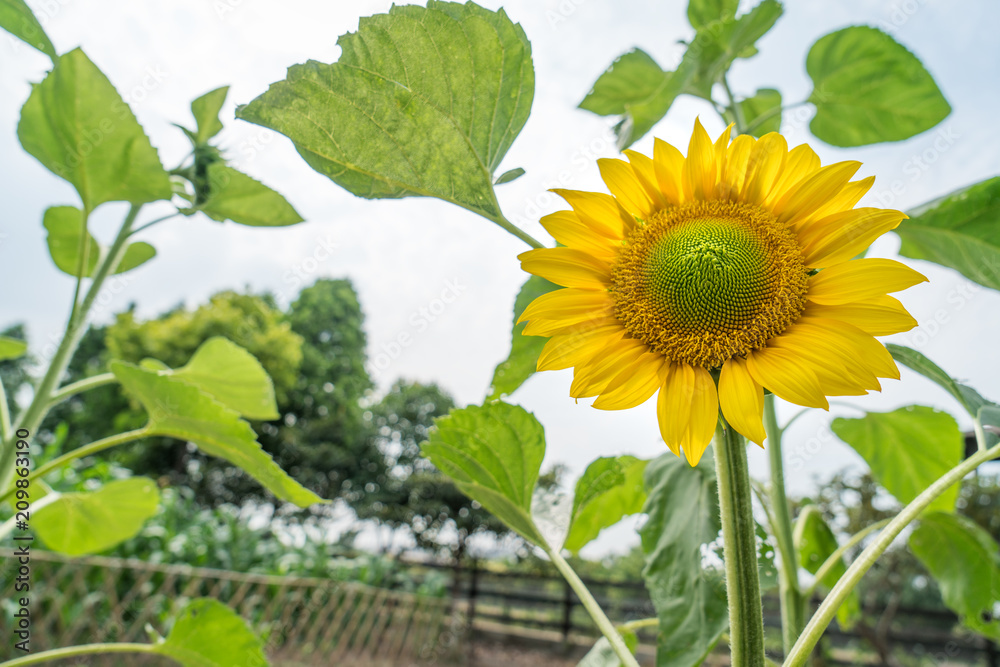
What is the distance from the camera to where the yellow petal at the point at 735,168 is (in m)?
0.26

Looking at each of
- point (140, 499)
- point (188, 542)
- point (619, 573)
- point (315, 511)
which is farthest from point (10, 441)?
point (315, 511)

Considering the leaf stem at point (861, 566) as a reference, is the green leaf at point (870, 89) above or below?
above

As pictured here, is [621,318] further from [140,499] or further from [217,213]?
[140,499]

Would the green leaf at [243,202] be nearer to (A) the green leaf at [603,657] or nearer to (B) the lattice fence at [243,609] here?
(A) the green leaf at [603,657]

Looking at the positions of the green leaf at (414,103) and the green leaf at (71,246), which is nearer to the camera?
the green leaf at (414,103)

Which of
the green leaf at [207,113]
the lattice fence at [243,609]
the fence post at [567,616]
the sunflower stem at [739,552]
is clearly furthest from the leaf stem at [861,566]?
the fence post at [567,616]

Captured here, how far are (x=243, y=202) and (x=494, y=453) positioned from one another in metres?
0.33

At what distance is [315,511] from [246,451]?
8.47 meters

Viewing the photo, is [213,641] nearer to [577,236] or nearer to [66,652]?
[66,652]

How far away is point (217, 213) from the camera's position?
0.51m

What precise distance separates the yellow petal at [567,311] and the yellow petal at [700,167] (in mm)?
68

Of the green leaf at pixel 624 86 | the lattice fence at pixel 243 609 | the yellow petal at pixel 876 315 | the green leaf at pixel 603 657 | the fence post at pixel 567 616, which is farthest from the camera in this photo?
the fence post at pixel 567 616

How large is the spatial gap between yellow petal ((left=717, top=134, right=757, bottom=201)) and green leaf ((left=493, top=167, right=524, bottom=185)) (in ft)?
0.36

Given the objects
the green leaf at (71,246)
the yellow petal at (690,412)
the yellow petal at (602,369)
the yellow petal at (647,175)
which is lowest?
the yellow petal at (690,412)
